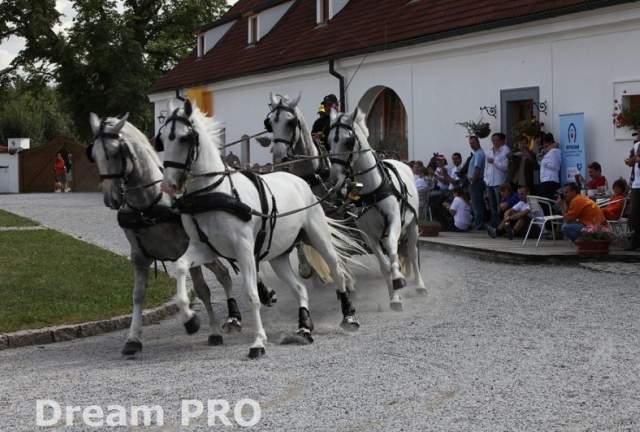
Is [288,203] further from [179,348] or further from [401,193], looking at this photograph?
[401,193]

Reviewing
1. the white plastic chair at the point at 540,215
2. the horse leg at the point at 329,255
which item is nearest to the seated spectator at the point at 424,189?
the white plastic chair at the point at 540,215

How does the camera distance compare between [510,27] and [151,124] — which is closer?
[510,27]

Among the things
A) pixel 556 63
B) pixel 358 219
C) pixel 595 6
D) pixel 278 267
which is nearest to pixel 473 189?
pixel 556 63

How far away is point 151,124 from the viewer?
160 ft

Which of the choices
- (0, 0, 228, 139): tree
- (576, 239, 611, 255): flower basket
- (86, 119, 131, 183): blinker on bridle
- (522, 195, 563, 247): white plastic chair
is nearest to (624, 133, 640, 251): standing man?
(576, 239, 611, 255): flower basket

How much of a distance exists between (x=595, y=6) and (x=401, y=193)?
25.2 feet

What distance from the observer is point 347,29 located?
86.9 feet

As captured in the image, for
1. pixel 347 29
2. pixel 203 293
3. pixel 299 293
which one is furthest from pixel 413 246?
pixel 347 29

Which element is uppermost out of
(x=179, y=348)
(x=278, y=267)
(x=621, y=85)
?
(x=621, y=85)

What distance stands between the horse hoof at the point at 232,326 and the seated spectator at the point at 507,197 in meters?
→ 9.69

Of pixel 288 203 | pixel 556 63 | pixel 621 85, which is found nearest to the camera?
pixel 288 203

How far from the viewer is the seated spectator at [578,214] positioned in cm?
1504

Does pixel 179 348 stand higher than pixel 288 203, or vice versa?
pixel 288 203

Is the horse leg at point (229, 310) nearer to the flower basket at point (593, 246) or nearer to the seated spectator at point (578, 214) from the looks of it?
the flower basket at point (593, 246)
